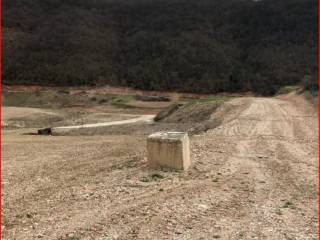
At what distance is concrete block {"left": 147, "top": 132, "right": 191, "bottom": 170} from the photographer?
31.8ft

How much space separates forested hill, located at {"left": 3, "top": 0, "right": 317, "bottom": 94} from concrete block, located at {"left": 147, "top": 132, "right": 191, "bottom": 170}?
47371 mm

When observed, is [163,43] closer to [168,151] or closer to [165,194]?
[168,151]

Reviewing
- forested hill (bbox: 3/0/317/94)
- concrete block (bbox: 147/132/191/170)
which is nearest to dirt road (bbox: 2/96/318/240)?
concrete block (bbox: 147/132/191/170)

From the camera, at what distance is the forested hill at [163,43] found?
200ft

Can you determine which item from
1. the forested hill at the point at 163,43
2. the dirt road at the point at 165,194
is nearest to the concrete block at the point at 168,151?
the dirt road at the point at 165,194

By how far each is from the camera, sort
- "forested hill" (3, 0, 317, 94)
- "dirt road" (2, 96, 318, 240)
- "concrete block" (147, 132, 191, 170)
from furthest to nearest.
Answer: "forested hill" (3, 0, 317, 94) → "concrete block" (147, 132, 191, 170) → "dirt road" (2, 96, 318, 240)

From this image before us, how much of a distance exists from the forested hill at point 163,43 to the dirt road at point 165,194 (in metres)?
44.8

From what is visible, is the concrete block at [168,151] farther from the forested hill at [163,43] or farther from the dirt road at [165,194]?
the forested hill at [163,43]

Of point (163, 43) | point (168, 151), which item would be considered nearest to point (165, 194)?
point (168, 151)

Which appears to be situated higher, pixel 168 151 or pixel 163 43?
pixel 163 43

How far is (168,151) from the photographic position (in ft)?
32.4

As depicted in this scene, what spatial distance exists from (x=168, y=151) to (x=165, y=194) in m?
1.77

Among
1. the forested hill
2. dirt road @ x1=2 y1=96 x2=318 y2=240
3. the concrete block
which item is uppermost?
the forested hill

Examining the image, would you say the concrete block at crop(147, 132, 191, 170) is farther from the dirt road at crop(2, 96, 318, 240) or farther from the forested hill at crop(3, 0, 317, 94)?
the forested hill at crop(3, 0, 317, 94)
